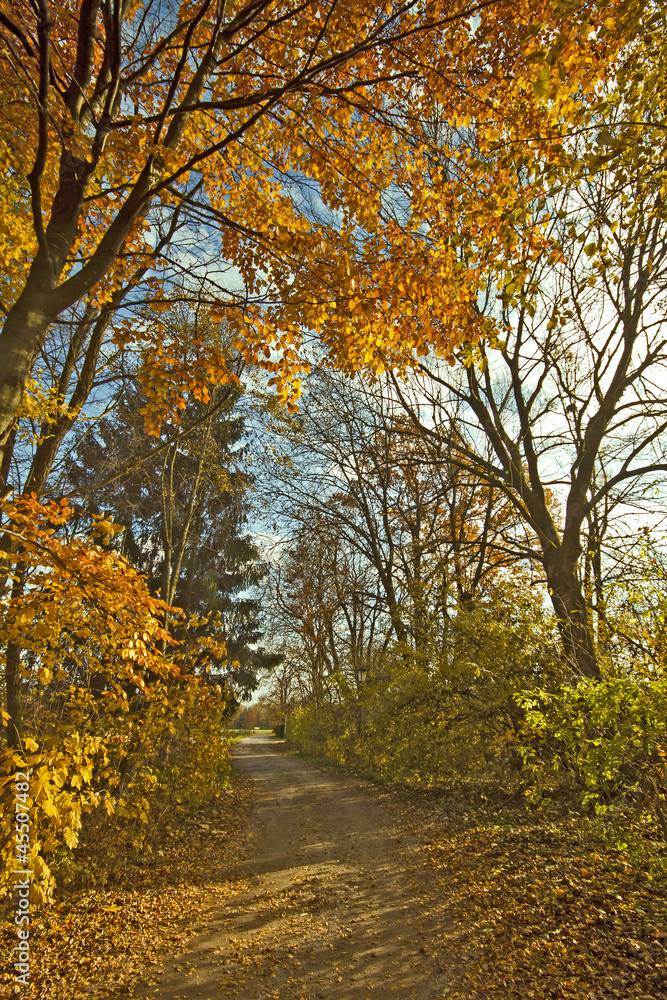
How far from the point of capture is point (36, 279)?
2889 millimetres

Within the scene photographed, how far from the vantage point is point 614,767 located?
3912 millimetres

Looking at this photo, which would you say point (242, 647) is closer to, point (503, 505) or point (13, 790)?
point (503, 505)

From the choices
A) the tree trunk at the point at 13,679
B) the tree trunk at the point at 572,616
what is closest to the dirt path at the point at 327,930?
the tree trunk at the point at 13,679

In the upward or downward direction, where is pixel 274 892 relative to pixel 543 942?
downward

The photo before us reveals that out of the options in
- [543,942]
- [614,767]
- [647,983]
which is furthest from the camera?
[614,767]

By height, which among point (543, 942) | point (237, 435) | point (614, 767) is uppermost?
point (237, 435)

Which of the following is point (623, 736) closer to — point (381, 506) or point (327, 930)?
point (327, 930)

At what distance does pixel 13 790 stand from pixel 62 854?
1.97 metres

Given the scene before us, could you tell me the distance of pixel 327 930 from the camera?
14.0ft

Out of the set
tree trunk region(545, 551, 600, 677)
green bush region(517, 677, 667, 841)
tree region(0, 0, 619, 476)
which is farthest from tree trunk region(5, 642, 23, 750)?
tree trunk region(545, 551, 600, 677)

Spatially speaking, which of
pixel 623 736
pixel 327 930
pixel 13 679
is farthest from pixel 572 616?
pixel 13 679

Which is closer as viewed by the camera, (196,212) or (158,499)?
(196,212)

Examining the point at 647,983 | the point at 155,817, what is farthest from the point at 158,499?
the point at 647,983

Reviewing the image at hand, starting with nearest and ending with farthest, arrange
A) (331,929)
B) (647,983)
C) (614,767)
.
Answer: (647,983) < (614,767) < (331,929)
